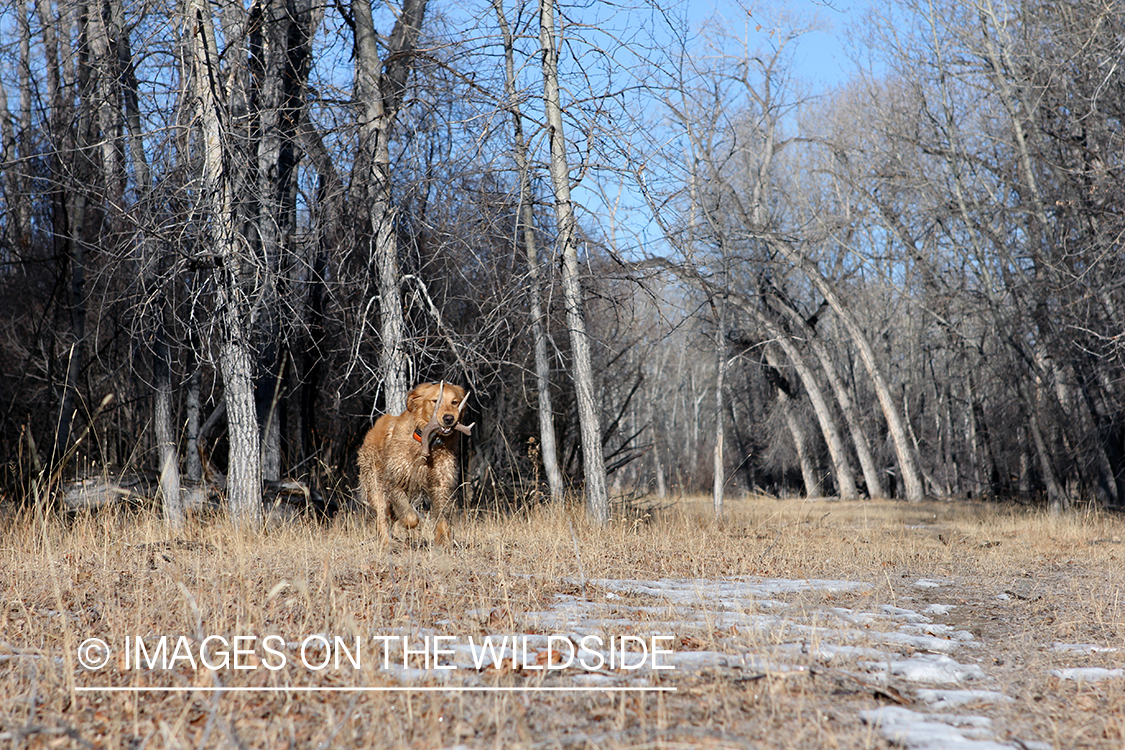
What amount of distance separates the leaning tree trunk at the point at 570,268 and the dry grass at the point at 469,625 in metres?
0.80

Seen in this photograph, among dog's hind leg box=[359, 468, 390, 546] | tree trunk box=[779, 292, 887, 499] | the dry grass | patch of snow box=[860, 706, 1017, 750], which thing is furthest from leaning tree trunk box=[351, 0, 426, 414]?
tree trunk box=[779, 292, 887, 499]

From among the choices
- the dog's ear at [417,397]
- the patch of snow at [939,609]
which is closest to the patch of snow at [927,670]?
the patch of snow at [939,609]

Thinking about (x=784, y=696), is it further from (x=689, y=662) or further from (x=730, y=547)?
(x=730, y=547)

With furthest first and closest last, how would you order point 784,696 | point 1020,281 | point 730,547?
1. point 1020,281
2. point 730,547
3. point 784,696

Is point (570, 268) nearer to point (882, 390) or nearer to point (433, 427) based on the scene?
point (433, 427)

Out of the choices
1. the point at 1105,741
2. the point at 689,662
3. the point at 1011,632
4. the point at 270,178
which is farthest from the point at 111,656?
the point at 270,178

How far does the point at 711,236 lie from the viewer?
478 inches

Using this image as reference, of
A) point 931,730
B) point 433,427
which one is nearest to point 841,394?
point 433,427

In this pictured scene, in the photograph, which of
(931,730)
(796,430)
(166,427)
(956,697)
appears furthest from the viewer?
(796,430)

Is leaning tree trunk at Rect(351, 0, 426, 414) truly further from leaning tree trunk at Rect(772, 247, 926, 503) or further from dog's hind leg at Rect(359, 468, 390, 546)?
leaning tree trunk at Rect(772, 247, 926, 503)

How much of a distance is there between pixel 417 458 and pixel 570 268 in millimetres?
2970

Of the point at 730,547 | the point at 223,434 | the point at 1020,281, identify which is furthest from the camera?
the point at 1020,281

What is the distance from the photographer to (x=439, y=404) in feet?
21.6

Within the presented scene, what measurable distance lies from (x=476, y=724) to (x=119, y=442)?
11517mm
